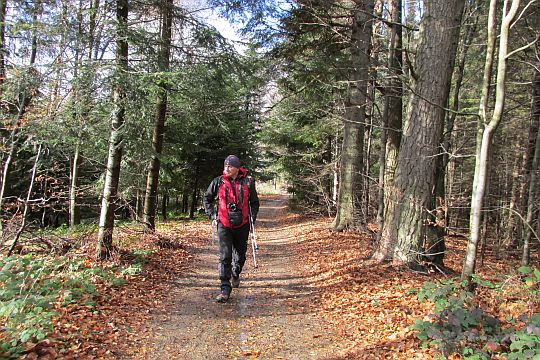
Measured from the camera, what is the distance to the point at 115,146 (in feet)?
22.4

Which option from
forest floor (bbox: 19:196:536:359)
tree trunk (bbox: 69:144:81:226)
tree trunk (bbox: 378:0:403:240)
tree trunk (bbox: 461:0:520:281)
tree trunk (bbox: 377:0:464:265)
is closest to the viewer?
forest floor (bbox: 19:196:536:359)

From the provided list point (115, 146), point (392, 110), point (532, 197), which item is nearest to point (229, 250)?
point (115, 146)

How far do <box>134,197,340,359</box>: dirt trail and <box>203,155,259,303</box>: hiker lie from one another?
1.74 feet

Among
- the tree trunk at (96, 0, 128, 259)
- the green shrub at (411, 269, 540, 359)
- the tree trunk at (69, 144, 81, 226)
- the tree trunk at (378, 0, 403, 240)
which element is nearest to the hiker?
the tree trunk at (96, 0, 128, 259)

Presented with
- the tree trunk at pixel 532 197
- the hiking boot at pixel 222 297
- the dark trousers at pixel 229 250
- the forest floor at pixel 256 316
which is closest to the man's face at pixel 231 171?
the dark trousers at pixel 229 250

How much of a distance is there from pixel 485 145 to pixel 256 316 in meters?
3.70

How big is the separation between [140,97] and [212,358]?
4645mm

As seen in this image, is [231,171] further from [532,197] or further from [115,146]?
[532,197]

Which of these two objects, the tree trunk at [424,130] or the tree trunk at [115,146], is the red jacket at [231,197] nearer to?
the tree trunk at [115,146]

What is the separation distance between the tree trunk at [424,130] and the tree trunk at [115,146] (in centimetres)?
512

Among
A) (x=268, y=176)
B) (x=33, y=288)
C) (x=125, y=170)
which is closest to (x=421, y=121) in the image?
(x=33, y=288)

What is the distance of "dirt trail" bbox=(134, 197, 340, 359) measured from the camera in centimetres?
414

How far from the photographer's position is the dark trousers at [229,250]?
577cm

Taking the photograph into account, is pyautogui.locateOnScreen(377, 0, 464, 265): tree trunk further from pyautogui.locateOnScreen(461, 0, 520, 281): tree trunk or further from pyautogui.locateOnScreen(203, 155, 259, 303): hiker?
pyautogui.locateOnScreen(203, 155, 259, 303): hiker
